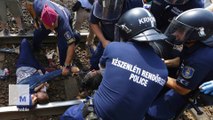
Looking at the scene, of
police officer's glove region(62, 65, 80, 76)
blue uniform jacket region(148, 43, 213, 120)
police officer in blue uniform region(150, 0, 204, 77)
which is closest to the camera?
blue uniform jacket region(148, 43, 213, 120)

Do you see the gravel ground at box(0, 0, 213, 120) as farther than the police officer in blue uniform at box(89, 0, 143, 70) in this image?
Yes

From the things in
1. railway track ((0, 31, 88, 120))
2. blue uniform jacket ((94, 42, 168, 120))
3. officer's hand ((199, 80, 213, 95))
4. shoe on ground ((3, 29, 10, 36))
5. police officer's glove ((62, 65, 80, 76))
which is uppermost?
blue uniform jacket ((94, 42, 168, 120))

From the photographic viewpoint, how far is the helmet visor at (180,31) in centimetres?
377

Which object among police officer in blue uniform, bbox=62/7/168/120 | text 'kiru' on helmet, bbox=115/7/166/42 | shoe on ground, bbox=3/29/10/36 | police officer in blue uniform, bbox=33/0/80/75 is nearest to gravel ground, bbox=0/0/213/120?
shoe on ground, bbox=3/29/10/36

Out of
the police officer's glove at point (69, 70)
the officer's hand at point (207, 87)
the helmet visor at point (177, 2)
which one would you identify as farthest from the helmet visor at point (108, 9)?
the officer's hand at point (207, 87)

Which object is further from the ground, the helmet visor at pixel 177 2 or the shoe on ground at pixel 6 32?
the helmet visor at pixel 177 2

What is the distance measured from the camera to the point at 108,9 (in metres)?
4.46

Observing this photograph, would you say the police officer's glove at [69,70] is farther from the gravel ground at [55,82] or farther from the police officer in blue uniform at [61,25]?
the gravel ground at [55,82]

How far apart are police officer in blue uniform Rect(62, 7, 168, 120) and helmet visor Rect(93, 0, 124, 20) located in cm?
94

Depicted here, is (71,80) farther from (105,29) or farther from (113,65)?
(113,65)

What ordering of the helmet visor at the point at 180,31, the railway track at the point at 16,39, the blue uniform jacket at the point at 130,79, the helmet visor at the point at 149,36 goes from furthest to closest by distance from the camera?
the railway track at the point at 16,39, the helmet visor at the point at 180,31, the helmet visor at the point at 149,36, the blue uniform jacket at the point at 130,79

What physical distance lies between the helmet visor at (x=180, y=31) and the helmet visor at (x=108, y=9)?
0.88m

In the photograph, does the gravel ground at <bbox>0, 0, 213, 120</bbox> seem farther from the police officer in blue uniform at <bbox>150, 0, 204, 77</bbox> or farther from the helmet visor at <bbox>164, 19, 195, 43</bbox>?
the helmet visor at <bbox>164, 19, 195, 43</bbox>

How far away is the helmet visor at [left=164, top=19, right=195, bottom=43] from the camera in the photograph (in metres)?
3.77
